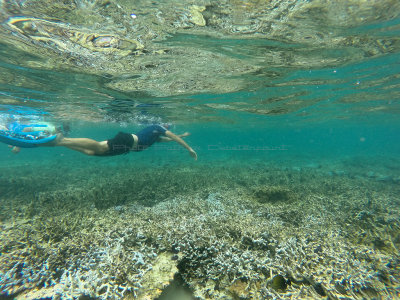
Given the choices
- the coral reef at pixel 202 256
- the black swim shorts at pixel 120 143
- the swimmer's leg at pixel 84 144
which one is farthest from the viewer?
the black swim shorts at pixel 120 143

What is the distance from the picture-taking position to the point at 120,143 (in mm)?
8023

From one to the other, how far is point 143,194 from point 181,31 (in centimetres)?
784

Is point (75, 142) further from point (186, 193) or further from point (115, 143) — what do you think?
point (186, 193)

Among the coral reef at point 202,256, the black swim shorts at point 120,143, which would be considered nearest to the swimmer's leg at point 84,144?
the black swim shorts at point 120,143

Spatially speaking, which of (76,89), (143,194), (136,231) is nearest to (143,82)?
(76,89)

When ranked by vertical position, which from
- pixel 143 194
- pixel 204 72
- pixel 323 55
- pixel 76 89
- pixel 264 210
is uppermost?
pixel 323 55

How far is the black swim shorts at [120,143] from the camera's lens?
783 centimetres

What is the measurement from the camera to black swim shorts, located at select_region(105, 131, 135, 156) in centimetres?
783

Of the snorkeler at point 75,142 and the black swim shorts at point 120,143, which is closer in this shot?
the snorkeler at point 75,142

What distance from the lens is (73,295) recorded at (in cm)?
311

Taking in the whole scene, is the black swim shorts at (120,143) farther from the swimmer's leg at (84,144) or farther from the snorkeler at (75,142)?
the swimmer's leg at (84,144)

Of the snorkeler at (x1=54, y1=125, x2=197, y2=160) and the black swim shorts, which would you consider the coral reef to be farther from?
the black swim shorts

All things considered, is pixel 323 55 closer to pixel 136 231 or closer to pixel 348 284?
pixel 348 284

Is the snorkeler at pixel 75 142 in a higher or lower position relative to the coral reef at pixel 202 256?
higher
